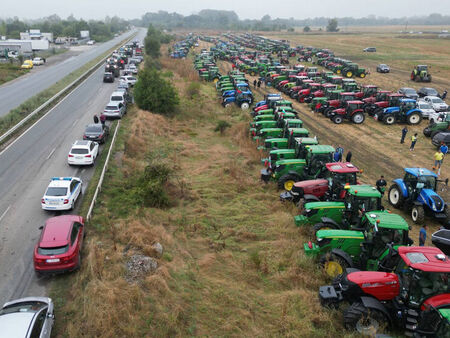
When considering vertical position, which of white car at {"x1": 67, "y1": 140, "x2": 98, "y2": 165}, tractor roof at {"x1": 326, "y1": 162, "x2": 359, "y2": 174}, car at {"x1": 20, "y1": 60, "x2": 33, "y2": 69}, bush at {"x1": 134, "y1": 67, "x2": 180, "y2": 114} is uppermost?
car at {"x1": 20, "y1": 60, "x2": 33, "y2": 69}

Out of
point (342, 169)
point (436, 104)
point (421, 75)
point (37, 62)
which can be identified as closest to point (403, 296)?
point (342, 169)

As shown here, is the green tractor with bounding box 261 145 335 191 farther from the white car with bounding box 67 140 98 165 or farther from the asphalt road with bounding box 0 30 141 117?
the asphalt road with bounding box 0 30 141 117

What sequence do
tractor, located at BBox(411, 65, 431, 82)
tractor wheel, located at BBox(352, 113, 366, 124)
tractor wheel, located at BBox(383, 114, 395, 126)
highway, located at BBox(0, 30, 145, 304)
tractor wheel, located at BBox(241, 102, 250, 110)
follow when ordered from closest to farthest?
highway, located at BBox(0, 30, 145, 304), tractor wheel, located at BBox(383, 114, 395, 126), tractor wheel, located at BBox(352, 113, 366, 124), tractor wheel, located at BBox(241, 102, 250, 110), tractor, located at BBox(411, 65, 431, 82)

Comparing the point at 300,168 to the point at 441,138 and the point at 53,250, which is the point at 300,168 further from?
the point at 441,138

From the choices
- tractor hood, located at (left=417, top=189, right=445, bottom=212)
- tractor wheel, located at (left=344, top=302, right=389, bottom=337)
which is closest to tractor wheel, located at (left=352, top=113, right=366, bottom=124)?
tractor hood, located at (left=417, top=189, right=445, bottom=212)

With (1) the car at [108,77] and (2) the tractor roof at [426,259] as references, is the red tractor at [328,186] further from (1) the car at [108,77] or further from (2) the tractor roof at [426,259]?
(1) the car at [108,77]

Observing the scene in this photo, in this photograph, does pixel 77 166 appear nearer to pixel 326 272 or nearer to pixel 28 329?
pixel 28 329

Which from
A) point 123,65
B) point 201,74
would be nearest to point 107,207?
point 201,74

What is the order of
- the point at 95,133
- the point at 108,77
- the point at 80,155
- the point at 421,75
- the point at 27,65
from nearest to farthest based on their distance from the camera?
the point at 80,155
the point at 95,133
the point at 421,75
the point at 108,77
the point at 27,65
